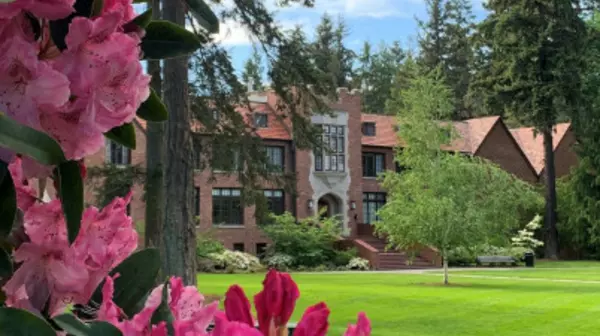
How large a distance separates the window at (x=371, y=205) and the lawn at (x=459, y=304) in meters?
15.3

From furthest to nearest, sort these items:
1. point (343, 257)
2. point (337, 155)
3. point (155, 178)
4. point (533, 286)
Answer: point (337, 155), point (343, 257), point (533, 286), point (155, 178)

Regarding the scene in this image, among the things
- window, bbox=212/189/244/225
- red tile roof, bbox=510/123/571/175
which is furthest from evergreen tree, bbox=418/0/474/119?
window, bbox=212/189/244/225

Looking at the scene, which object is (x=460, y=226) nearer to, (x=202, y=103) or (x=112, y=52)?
(x=202, y=103)

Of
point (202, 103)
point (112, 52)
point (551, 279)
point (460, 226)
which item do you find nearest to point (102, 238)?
point (112, 52)

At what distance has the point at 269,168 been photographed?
12.3 meters

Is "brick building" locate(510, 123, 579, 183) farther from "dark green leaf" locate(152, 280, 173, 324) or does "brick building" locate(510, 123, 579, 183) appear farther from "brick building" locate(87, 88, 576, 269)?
"dark green leaf" locate(152, 280, 173, 324)

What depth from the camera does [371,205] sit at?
120 ft

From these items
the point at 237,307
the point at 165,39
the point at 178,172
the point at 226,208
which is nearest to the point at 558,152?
the point at 226,208

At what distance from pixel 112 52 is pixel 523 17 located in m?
35.5

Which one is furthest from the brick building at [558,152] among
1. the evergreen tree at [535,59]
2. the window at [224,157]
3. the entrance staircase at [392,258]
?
the window at [224,157]

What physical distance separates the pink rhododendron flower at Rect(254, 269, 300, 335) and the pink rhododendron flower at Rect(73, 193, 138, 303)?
0.22 metres

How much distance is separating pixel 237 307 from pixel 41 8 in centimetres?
39

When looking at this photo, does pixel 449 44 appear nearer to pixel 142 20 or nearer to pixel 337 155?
pixel 337 155

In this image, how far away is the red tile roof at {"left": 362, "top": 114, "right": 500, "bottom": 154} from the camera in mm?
37375
